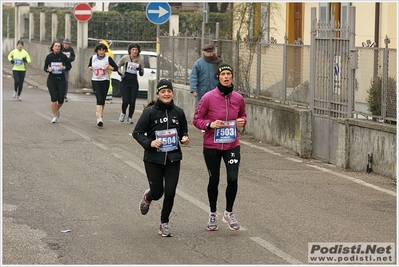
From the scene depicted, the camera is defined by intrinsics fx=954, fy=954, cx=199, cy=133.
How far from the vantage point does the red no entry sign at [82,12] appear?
3321 cm

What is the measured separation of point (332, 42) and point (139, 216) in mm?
6196

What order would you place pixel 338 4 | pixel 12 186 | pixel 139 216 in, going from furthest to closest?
pixel 338 4, pixel 12 186, pixel 139 216

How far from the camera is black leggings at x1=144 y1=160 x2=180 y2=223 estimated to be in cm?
962

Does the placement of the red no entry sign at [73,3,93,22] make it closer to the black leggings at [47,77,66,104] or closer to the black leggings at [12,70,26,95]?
the black leggings at [12,70,26,95]

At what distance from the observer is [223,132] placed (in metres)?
9.92

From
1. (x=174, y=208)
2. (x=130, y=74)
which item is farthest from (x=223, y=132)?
(x=130, y=74)

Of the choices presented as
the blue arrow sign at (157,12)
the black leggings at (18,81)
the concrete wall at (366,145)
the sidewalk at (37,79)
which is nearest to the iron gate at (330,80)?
the concrete wall at (366,145)

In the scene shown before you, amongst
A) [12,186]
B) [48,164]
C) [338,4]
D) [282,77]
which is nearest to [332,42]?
[282,77]

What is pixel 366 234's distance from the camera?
9.66 metres

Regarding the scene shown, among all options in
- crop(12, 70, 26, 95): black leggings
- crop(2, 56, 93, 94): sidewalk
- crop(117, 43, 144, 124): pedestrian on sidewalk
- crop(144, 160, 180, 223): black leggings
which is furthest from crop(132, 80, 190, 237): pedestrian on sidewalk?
crop(2, 56, 93, 94): sidewalk

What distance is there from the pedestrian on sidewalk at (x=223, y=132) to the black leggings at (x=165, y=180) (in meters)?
0.47

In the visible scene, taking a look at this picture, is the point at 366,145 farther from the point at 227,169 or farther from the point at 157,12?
the point at 157,12

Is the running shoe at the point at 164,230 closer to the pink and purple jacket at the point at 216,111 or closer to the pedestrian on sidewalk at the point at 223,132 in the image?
the pedestrian on sidewalk at the point at 223,132

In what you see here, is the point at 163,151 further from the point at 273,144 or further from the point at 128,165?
the point at 273,144
